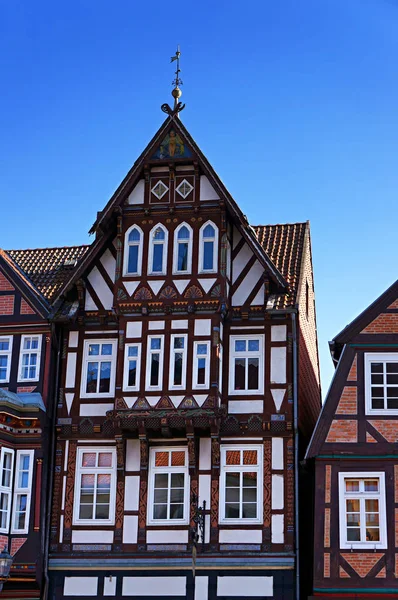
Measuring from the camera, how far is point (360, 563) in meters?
29.6

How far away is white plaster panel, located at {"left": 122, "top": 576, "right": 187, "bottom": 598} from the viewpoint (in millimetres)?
30672

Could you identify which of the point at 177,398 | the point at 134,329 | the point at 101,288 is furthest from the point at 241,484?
the point at 101,288

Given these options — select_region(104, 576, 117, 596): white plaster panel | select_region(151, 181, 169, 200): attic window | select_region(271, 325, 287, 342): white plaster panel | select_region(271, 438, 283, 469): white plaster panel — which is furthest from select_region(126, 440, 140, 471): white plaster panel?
select_region(151, 181, 169, 200): attic window

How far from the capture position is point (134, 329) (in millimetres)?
32594

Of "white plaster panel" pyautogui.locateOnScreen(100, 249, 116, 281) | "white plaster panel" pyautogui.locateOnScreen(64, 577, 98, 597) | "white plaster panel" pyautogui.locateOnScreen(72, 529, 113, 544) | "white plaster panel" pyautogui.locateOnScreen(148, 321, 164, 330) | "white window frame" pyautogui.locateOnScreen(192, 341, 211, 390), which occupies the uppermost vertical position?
"white plaster panel" pyautogui.locateOnScreen(100, 249, 116, 281)

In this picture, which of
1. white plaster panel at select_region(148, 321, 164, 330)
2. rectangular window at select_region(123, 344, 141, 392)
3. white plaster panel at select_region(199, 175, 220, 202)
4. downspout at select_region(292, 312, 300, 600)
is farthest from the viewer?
white plaster panel at select_region(199, 175, 220, 202)

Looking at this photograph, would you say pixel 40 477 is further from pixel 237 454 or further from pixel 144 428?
pixel 237 454

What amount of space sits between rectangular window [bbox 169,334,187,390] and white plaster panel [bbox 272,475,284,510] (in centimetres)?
339

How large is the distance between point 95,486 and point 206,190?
27.8ft

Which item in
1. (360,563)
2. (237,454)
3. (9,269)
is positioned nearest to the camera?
(360,563)

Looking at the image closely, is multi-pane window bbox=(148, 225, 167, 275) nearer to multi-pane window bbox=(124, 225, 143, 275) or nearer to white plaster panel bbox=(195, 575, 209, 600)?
multi-pane window bbox=(124, 225, 143, 275)

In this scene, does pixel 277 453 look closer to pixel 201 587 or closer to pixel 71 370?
pixel 201 587

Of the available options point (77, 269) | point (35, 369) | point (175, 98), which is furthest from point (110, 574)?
point (175, 98)

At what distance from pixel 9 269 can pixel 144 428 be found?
6.32 m
